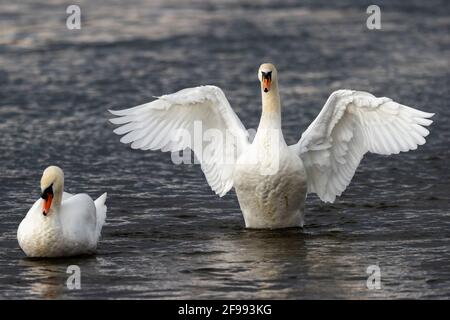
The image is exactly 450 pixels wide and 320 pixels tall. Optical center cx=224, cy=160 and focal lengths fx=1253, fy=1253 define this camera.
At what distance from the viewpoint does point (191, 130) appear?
1427 cm

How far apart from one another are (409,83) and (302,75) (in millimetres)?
1991

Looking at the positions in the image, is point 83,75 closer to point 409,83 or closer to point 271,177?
point 409,83

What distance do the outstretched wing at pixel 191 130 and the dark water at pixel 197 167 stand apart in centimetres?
68

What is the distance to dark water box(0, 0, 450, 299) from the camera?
11.9 m

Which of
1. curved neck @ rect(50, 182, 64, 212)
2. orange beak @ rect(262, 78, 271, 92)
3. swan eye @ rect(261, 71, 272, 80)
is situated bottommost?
curved neck @ rect(50, 182, 64, 212)

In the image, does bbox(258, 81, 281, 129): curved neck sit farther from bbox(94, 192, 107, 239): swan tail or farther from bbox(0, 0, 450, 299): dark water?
bbox(94, 192, 107, 239): swan tail

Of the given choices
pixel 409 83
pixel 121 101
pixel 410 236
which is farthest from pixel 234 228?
pixel 409 83

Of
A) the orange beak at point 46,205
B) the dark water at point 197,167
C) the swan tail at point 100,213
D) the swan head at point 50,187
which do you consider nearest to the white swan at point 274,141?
the dark water at point 197,167

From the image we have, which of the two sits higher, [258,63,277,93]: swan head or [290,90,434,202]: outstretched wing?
[258,63,277,93]: swan head

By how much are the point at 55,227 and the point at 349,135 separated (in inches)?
138

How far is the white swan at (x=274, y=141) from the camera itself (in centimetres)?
1343

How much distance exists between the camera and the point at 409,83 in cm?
2189

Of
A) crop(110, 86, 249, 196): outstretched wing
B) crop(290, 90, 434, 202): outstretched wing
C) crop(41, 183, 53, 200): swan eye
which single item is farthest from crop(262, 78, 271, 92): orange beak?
crop(41, 183, 53, 200): swan eye

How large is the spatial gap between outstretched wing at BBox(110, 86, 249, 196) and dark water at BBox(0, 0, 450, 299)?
0.68 m
